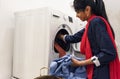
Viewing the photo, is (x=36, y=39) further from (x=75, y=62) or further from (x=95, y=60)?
(x=95, y=60)

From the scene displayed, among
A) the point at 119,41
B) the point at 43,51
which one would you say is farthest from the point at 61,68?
the point at 119,41

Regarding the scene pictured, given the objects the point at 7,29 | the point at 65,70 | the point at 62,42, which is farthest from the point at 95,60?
the point at 7,29

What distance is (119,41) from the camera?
305 centimetres

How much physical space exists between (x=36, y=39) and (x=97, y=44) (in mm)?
686

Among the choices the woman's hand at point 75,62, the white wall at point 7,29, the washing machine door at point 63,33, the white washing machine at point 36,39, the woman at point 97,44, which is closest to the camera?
the woman at point 97,44

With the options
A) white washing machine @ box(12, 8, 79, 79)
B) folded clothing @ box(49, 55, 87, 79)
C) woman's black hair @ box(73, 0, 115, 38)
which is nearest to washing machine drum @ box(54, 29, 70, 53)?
white washing machine @ box(12, 8, 79, 79)

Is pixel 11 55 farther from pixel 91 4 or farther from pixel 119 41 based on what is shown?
pixel 119 41

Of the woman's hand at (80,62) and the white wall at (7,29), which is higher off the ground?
the white wall at (7,29)

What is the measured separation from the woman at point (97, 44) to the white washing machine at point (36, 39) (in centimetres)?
35

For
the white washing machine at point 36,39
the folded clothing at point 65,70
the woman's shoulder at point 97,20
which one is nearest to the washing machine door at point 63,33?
the white washing machine at point 36,39

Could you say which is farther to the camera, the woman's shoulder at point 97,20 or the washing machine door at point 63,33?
the washing machine door at point 63,33

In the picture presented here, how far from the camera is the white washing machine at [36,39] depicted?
2.01m

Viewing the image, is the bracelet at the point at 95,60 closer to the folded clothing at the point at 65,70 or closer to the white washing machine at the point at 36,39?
the folded clothing at the point at 65,70

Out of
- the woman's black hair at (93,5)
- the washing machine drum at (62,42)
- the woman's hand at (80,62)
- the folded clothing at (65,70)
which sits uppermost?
→ the woman's black hair at (93,5)
